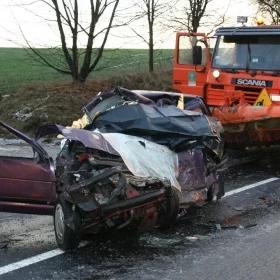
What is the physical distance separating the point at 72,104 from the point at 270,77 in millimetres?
5968

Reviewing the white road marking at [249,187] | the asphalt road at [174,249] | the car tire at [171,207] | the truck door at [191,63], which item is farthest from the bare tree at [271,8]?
the car tire at [171,207]

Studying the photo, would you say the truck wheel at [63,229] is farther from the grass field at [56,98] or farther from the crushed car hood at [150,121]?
the grass field at [56,98]

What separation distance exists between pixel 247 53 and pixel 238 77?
0.49 m

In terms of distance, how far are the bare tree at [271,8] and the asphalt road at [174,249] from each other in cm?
2054

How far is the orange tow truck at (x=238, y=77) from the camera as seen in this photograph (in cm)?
909

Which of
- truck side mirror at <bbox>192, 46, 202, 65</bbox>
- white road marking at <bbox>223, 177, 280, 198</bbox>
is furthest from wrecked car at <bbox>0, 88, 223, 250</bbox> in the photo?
truck side mirror at <bbox>192, 46, 202, 65</bbox>

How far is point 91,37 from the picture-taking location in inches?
627

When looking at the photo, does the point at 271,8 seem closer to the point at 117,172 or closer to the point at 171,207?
the point at 171,207

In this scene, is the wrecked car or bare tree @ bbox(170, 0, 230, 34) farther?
bare tree @ bbox(170, 0, 230, 34)

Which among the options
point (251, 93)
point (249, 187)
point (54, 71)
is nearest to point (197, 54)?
point (251, 93)

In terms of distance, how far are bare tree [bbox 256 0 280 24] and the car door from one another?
22198 millimetres

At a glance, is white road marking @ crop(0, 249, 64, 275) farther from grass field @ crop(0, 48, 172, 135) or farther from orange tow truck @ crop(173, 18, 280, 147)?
grass field @ crop(0, 48, 172, 135)

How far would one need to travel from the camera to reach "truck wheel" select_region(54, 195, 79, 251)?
17.3ft

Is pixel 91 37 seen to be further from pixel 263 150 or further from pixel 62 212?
pixel 62 212
